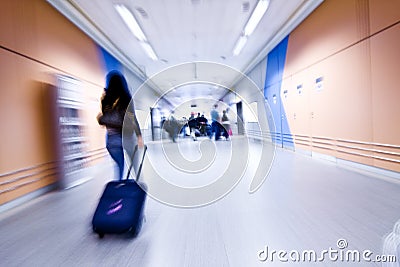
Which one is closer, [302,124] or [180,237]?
[180,237]

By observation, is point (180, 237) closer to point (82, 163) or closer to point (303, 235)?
point (303, 235)

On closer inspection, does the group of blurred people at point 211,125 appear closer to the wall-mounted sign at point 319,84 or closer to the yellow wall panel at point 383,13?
the wall-mounted sign at point 319,84

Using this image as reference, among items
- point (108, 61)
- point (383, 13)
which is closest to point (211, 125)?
point (108, 61)

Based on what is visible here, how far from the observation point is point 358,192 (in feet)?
9.52

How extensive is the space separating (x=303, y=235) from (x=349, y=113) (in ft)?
10.7

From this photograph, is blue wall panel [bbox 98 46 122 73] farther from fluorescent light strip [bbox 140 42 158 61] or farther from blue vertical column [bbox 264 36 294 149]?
blue vertical column [bbox 264 36 294 149]

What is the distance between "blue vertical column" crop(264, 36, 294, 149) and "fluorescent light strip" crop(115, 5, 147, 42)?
13.9 feet

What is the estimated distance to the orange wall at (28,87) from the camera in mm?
Result: 3004

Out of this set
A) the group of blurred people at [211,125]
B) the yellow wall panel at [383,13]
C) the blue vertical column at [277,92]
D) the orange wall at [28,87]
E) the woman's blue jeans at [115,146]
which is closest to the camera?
the woman's blue jeans at [115,146]

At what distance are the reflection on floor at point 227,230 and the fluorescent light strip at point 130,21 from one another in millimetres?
3853

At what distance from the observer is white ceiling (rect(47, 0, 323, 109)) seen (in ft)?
15.7

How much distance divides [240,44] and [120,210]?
6754mm

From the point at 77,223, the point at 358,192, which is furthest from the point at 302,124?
the point at 77,223

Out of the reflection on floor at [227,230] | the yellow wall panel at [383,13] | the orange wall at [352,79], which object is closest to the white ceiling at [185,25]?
the orange wall at [352,79]
